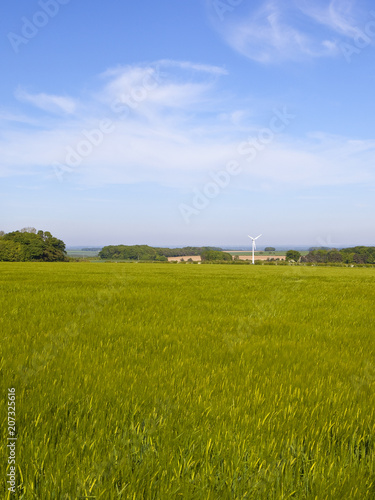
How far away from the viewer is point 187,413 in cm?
331

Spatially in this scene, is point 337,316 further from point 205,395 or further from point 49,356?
point 49,356

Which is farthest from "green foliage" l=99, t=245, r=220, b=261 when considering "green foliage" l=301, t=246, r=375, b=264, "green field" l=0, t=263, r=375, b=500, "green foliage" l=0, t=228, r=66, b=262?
"green field" l=0, t=263, r=375, b=500

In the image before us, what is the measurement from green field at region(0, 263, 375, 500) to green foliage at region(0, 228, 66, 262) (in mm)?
103725

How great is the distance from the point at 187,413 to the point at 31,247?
11319cm

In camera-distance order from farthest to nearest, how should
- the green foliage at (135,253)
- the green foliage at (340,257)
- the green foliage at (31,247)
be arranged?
the green foliage at (135,253), the green foliage at (340,257), the green foliage at (31,247)

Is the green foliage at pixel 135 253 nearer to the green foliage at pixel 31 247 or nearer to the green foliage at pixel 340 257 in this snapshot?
the green foliage at pixel 31 247

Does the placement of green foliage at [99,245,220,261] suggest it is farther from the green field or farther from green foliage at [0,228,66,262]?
the green field

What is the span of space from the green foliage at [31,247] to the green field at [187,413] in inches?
4084

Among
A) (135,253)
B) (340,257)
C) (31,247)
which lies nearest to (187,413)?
(31,247)

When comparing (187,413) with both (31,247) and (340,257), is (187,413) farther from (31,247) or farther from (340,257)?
(340,257)

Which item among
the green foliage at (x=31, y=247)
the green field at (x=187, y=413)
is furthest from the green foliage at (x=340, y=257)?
the green field at (x=187, y=413)

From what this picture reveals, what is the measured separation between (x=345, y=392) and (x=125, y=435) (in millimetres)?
2855

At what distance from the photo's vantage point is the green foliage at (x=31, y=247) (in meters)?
98.1

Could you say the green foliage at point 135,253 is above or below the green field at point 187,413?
above
